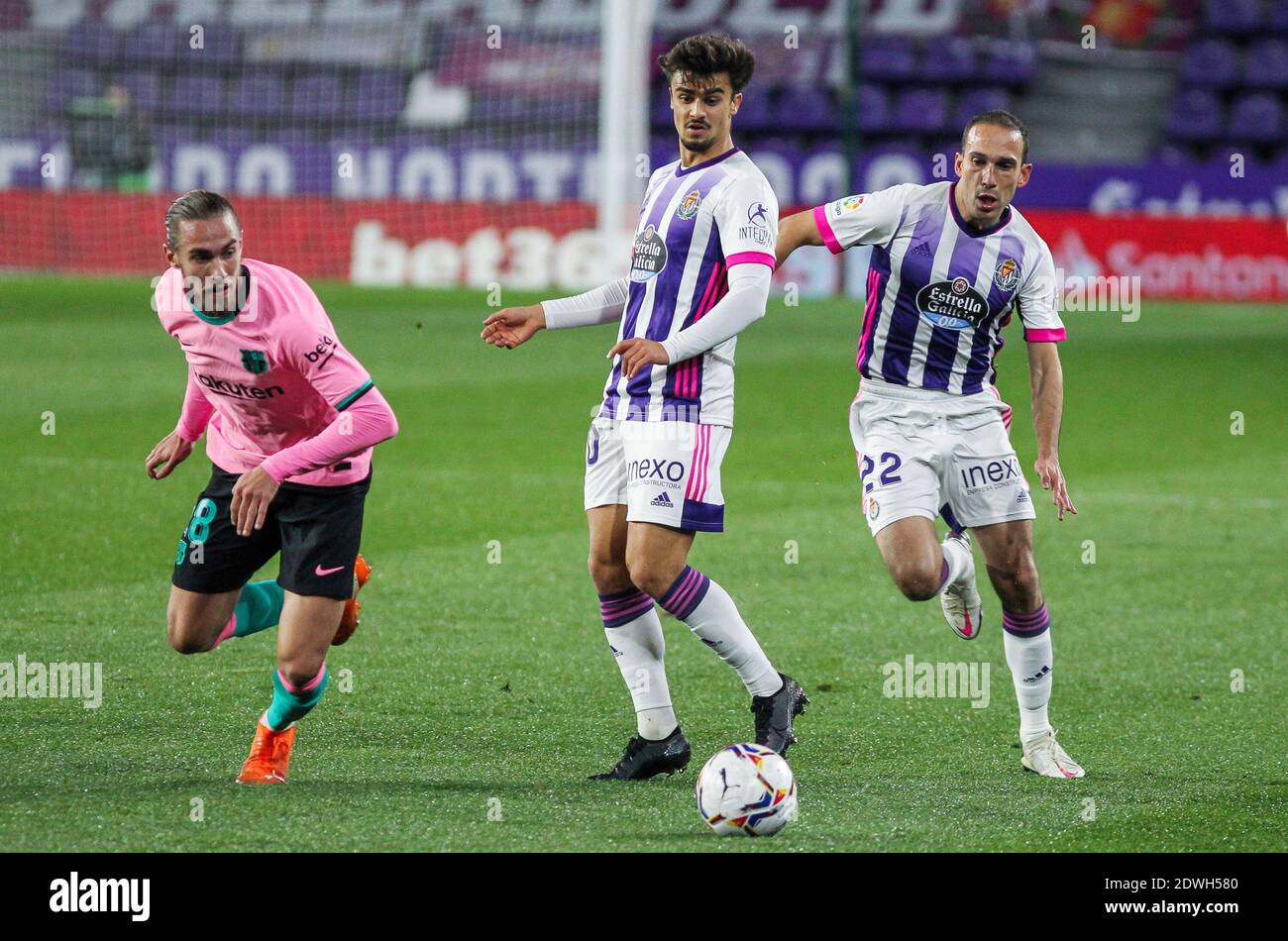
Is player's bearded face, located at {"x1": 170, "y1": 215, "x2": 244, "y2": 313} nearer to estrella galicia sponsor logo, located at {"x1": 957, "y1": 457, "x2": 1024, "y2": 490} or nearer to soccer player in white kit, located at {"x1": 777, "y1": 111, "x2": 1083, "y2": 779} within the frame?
soccer player in white kit, located at {"x1": 777, "y1": 111, "x2": 1083, "y2": 779}

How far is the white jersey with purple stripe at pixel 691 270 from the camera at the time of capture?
508 centimetres

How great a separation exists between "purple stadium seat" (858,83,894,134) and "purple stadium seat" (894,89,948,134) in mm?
156

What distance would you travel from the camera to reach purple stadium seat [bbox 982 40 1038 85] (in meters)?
29.2

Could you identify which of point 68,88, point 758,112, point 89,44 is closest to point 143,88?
point 89,44

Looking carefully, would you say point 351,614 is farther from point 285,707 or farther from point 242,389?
point 242,389

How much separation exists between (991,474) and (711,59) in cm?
148

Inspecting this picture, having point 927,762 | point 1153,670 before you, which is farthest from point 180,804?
point 1153,670

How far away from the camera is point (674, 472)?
16.6 ft

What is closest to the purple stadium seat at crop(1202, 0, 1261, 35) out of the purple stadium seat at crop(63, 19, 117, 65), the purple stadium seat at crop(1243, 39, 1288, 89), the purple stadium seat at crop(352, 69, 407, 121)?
the purple stadium seat at crop(1243, 39, 1288, 89)

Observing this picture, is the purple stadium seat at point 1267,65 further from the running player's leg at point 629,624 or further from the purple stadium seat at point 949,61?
the running player's leg at point 629,624

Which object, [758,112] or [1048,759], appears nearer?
[1048,759]

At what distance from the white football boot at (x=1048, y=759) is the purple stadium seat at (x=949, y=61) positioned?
81.9 ft

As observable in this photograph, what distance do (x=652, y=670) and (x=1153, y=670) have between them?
220 cm

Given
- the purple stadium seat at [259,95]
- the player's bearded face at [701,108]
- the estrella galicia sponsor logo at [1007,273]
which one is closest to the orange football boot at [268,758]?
the player's bearded face at [701,108]
